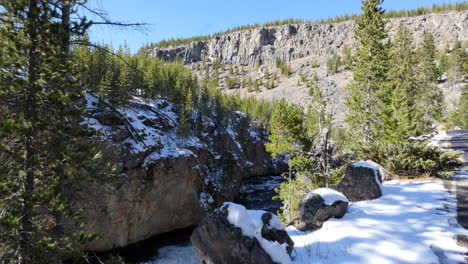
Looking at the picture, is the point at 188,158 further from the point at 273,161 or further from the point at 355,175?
the point at 273,161

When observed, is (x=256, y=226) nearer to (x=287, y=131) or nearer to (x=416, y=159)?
(x=416, y=159)

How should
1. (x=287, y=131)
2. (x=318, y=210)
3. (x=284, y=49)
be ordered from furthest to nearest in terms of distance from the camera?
1. (x=284, y=49)
2. (x=287, y=131)
3. (x=318, y=210)

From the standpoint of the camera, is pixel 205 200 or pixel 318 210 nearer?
pixel 318 210

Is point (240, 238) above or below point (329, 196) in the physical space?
below

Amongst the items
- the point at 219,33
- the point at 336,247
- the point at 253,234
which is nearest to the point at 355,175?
the point at 336,247

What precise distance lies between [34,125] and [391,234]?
28.1 ft

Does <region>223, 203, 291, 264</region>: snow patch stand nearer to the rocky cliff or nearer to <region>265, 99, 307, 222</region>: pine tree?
<region>265, 99, 307, 222</region>: pine tree

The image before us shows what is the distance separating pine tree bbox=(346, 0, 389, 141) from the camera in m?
20.0

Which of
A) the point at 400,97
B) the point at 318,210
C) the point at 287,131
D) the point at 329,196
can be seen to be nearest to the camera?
the point at 318,210

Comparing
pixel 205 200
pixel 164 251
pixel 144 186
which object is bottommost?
pixel 164 251

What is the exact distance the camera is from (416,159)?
1090cm

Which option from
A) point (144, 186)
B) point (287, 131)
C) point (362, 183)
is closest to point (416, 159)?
point (362, 183)

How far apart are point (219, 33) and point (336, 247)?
188 m

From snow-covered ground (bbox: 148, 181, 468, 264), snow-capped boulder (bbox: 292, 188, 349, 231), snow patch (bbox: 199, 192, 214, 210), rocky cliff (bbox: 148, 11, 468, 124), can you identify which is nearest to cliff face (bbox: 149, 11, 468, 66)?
rocky cliff (bbox: 148, 11, 468, 124)
